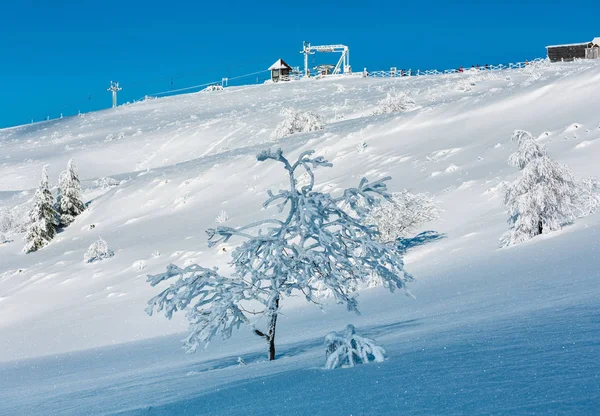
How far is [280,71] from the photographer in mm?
94812

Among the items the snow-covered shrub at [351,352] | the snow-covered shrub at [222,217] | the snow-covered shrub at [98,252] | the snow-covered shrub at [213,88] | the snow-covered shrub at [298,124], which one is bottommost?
the snow-covered shrub at [351,352]

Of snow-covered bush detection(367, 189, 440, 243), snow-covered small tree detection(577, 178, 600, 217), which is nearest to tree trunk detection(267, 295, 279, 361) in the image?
snow-covered small tree detection(577, 178, 600, 217)

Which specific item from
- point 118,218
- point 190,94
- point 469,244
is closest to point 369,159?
point 118,218

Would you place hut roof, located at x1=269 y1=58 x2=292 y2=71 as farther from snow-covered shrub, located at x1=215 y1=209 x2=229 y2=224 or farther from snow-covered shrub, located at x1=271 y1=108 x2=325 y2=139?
snow-covered shrub, located at x1=215 y1=209 x2=229 y2=224

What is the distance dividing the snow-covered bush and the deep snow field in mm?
684

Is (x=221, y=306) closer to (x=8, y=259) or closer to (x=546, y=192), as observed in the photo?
(x=546, y=192)

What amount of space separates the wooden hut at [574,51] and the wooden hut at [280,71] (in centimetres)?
3691

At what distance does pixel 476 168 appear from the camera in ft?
82.2

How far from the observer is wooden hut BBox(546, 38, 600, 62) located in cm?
6744

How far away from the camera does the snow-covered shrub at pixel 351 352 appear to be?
15.6 ft

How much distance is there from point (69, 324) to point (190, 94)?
75728 mm

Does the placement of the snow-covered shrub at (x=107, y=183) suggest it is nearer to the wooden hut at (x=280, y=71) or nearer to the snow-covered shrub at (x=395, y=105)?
the snow-covered shrub at (x=395, y=105)

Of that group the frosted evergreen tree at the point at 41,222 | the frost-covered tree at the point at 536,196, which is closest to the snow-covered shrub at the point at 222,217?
the frosted evergreen tree at the point at 41,222

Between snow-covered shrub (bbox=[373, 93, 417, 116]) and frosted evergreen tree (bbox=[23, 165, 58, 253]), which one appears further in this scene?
snow-covered shrub (bbox=[373, 93, 417, 116])
